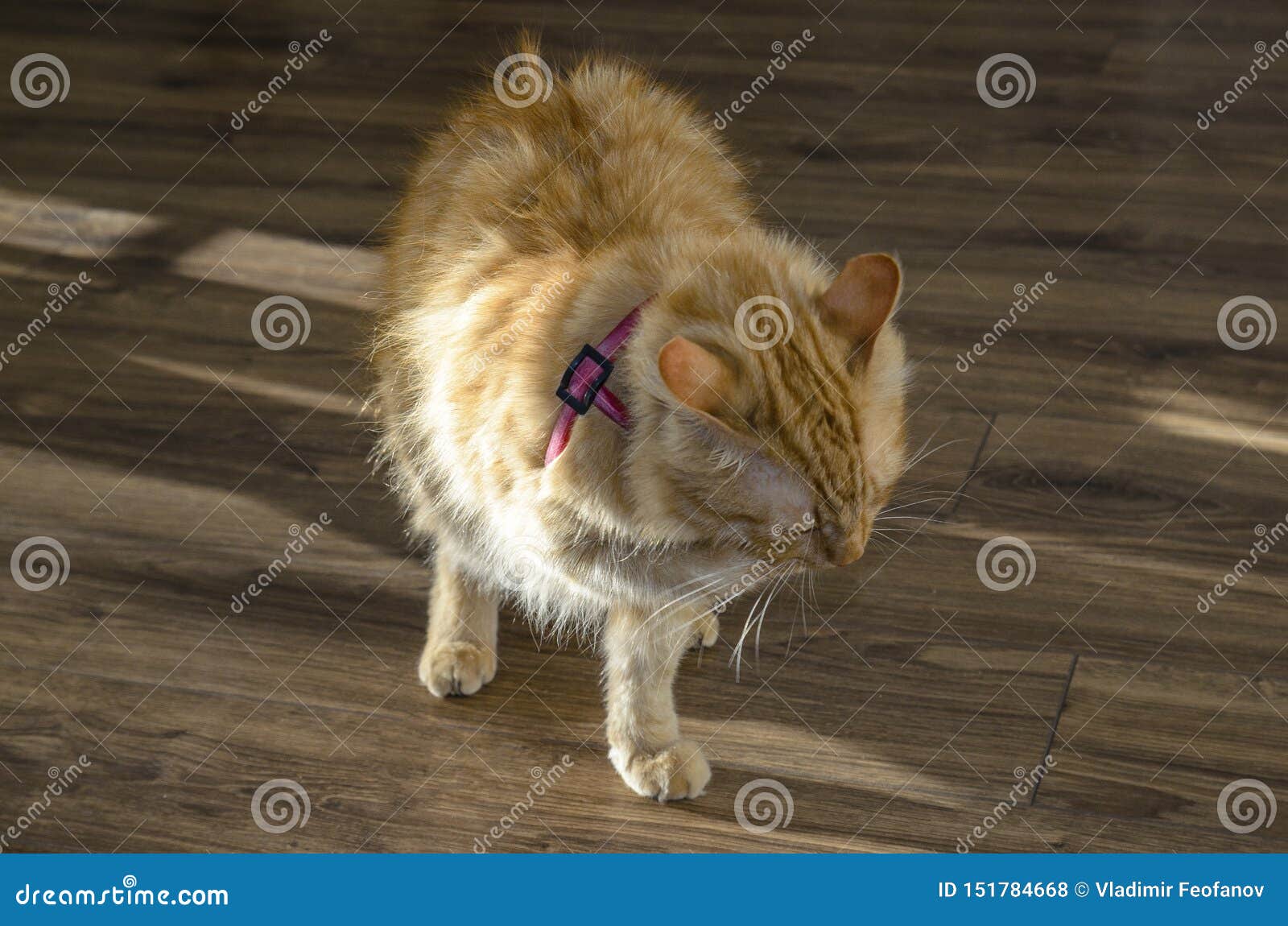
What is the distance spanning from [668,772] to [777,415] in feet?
2.03

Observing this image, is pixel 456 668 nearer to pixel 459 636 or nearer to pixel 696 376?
pixel 459 636

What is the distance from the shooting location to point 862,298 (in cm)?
130

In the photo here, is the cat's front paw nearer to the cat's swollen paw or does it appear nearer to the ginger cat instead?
the ginger cat

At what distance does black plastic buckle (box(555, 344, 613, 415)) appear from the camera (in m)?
1.30

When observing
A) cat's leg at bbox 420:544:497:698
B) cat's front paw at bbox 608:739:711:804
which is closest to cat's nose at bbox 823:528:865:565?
cat's front paw at bbox 608:739:711:804

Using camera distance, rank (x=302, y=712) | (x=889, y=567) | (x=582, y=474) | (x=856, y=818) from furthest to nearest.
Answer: (x=889, y=567) → (x=302, y=712) → (x=856, y=818) → (x=582, y=474)

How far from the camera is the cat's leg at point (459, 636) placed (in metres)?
1.82

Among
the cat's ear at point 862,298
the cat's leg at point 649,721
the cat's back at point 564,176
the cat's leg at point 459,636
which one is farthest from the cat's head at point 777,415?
the cat's leg at point 459,636

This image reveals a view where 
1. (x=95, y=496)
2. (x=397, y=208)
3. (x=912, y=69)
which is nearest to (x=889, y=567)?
(x=397, y=208)

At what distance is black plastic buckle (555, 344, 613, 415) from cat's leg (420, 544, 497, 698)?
553 mm

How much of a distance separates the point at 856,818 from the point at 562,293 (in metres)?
0.75

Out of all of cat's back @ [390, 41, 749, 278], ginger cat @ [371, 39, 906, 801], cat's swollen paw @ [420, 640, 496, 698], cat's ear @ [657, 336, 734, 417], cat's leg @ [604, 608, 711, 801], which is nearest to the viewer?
cat's ear @ [657, 336, 734, 417]

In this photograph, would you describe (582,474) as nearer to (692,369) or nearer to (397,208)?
(692,369)

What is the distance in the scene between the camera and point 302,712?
1815 millimetres
